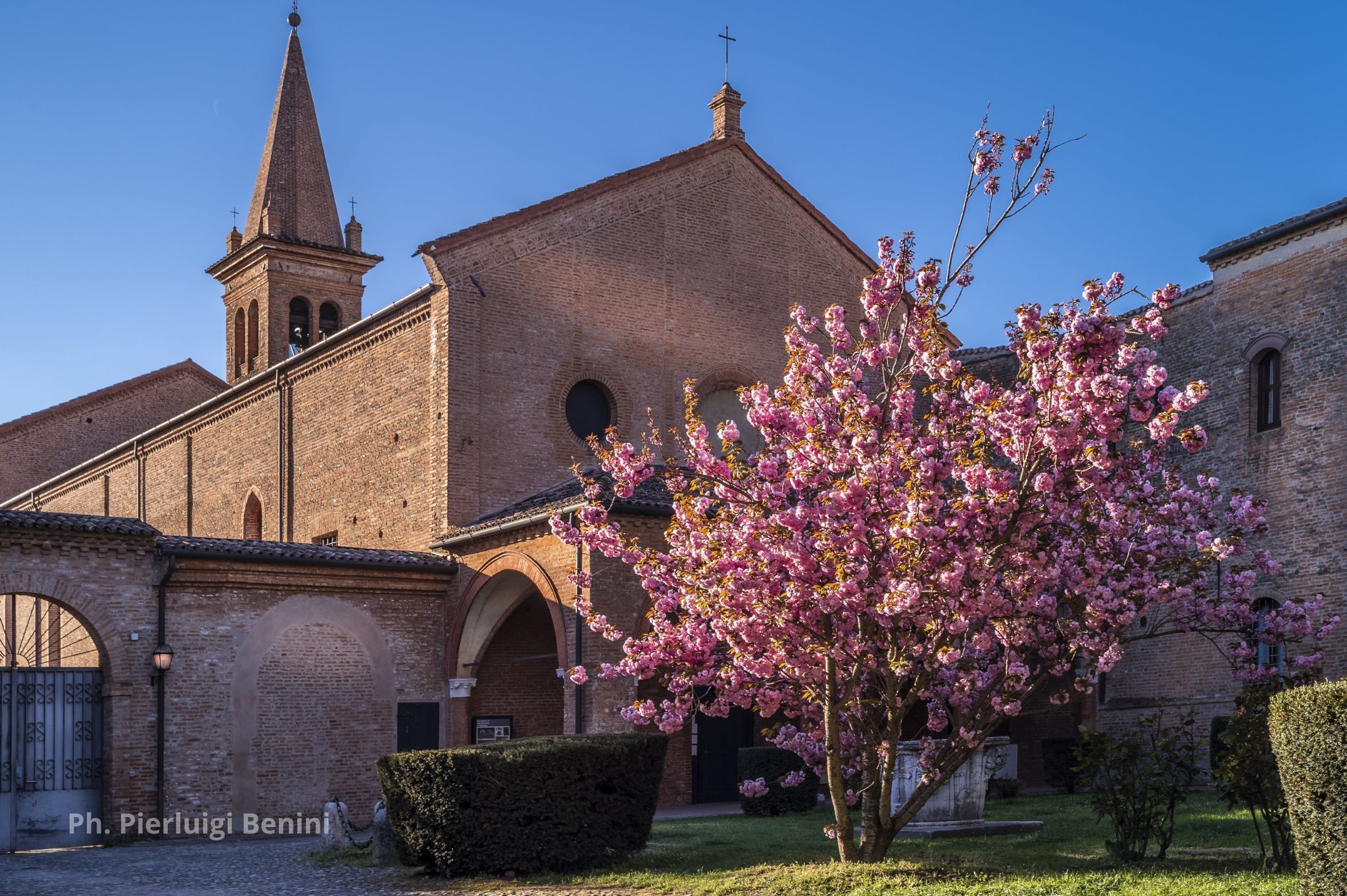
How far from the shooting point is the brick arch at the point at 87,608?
17.1m

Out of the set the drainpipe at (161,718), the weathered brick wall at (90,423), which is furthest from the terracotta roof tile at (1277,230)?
the weathered brick wall at (90,423)

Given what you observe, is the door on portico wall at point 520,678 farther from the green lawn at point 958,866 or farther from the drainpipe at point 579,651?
the green lawn at point 958,866

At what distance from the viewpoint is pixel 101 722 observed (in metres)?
17.7

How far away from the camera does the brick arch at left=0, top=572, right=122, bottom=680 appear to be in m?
17.1

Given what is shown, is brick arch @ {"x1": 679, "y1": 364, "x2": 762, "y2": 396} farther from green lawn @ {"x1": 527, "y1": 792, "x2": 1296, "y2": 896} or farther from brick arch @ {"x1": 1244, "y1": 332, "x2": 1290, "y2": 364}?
green lawn @ {"x1": 527, "y1": 792, "x2": 1296, "y2": 896}

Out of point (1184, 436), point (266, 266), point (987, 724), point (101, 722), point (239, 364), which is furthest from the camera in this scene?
point (239, 364)

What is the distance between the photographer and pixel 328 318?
122 feet

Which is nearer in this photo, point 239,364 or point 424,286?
point 424,286

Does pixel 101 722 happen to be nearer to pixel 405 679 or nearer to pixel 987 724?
pixel 405 679

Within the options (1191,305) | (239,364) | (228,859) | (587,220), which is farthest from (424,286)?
(239,364)

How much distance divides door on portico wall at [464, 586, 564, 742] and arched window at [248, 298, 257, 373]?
1828 cm

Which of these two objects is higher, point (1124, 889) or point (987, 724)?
point (987, 724)

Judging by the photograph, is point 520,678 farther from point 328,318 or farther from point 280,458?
point 328,318

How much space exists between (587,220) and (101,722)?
11.1 metres
